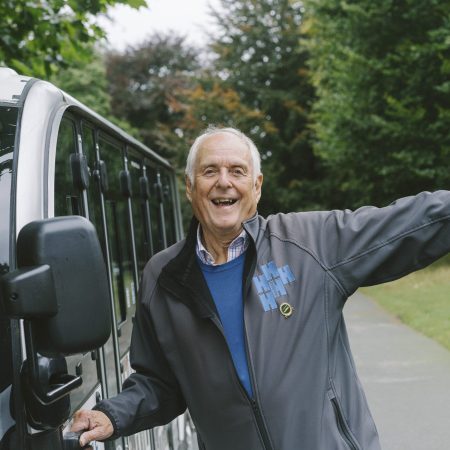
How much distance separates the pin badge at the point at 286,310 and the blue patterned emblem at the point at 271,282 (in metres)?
0.02

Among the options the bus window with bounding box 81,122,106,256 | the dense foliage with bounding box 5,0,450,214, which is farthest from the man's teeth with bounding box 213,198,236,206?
the dense foliage with bounding box 5,0,450,214

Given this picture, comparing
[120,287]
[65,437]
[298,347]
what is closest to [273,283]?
[298,347]

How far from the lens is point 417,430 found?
25.7ft

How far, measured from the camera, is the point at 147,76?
49.6m

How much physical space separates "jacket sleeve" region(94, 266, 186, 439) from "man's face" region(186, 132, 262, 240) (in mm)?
337

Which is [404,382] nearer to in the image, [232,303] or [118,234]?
[118,234]

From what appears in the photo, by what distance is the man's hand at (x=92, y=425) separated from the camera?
2852 millimetres

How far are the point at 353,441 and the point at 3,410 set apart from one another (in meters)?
1.22

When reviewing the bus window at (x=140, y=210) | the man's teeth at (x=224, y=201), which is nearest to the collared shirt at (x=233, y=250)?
the man's teeth at (x=224, y=201)

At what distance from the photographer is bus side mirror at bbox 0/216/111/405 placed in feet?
7.03

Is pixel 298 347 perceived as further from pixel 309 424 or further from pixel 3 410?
pixel 3 410

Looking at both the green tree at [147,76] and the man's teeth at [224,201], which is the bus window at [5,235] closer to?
the man's teeth at [224,201]

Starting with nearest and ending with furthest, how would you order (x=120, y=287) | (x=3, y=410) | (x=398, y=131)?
1. (x=3, y=410)
2. (x=120, y=287)
3. (x=398, y=131)

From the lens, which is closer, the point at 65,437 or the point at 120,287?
the point at 65,437
